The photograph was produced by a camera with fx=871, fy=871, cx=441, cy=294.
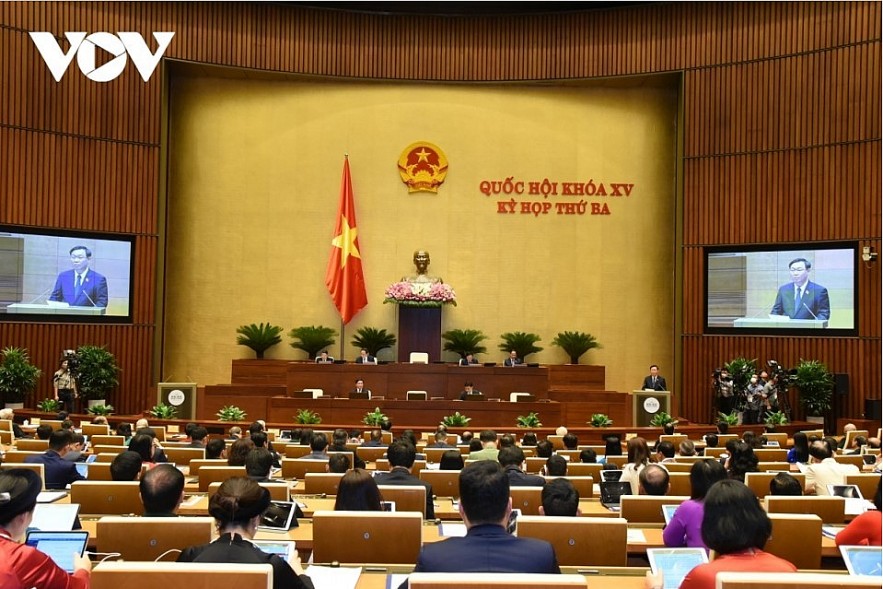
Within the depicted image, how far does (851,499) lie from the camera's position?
512 cm

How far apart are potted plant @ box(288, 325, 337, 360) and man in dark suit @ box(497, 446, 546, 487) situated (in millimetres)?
9887

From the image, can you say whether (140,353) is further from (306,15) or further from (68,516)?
(68,516)

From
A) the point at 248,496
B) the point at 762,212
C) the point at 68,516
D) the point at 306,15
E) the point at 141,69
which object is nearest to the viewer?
the point at 248,496

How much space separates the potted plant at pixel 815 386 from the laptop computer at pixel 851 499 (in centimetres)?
926

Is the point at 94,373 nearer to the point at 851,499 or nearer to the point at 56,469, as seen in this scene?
the point at 56,469

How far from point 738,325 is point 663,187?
3.16 metres

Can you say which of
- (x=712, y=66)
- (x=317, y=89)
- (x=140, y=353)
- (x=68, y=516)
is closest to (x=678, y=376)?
(x=712, y=66)

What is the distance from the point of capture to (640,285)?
16.8m

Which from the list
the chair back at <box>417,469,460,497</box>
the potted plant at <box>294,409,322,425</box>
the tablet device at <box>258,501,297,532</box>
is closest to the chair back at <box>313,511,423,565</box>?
the tablet device at <box>258,501,297,532</box>

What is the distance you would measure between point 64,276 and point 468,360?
698cm

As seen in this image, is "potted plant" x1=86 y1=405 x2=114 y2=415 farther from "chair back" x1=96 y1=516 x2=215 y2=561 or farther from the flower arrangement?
"chair back" x1=96 y1=516 x2=215 y2=561

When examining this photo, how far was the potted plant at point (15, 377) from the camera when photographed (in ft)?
44.2

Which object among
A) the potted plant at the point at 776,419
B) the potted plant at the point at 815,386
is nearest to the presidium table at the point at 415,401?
the potted plant at the point at 776,419

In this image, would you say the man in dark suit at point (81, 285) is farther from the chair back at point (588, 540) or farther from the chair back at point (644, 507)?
the chair back at point (588, 540)
